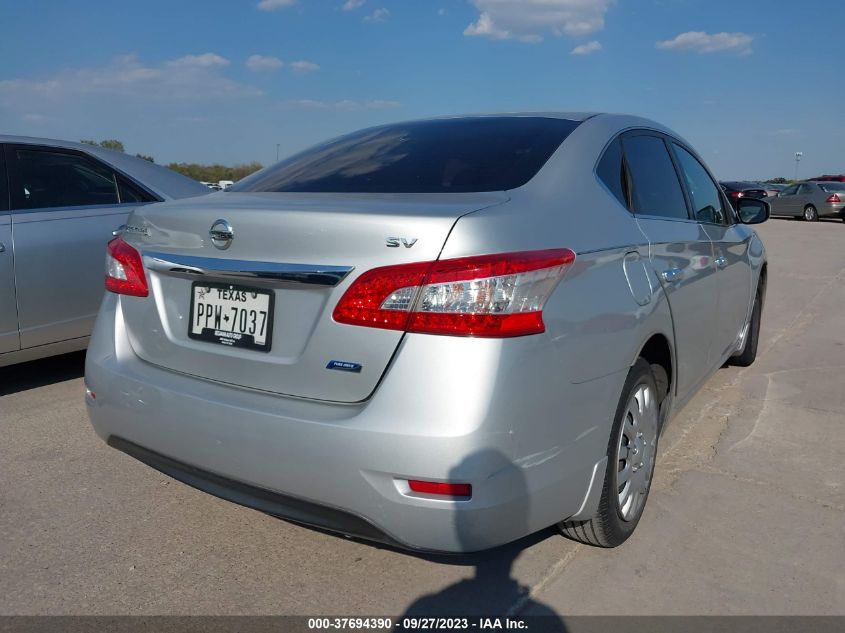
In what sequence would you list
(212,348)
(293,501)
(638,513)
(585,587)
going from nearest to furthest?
(293,501) < (212,348) < (585,587) < (638,513)

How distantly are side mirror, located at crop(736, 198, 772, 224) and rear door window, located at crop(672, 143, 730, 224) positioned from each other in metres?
0.42

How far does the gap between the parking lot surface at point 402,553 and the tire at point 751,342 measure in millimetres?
1298

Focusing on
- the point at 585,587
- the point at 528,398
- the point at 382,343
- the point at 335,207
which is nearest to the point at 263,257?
the point at 335,207

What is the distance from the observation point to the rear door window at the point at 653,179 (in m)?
3.12

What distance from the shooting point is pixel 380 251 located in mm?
2125

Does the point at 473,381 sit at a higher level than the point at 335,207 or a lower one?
lower

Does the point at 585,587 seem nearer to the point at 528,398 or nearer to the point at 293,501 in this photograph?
the point at 528,398

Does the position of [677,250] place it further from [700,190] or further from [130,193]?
[130,193]

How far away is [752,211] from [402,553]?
10.9ft

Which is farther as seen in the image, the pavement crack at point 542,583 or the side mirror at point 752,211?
the side mirror at point 752,211

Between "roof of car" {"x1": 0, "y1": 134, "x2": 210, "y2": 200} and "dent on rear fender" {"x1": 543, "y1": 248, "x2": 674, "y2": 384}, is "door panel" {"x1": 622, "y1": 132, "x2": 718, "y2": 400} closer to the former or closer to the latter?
"dent on rear fender" {"x1": 543, "y1": 248, "x2": 674, "y2": 384}

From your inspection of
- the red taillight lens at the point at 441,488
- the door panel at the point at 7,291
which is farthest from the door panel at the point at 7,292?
the red taillight lens at the point at 441,488

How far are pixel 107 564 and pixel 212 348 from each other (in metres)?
0.96

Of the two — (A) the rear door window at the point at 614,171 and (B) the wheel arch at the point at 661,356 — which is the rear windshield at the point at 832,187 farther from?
(A) the rear door window at the point at 614,171
